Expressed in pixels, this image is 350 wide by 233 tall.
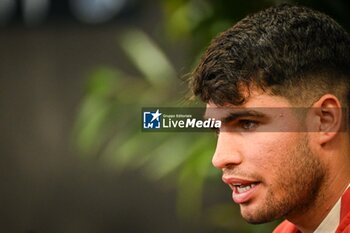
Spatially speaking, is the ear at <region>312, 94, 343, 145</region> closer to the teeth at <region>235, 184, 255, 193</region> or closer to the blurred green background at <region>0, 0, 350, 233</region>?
the teeth at <region>235, 184, 255, 193</region>

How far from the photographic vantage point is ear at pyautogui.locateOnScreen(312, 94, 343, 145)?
1.01m

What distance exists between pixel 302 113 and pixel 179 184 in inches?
29.1

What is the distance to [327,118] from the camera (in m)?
1.01

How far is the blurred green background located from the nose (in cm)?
Answer: 63

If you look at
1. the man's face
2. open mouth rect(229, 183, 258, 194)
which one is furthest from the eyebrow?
open mouth rect(229, 183, 258, 194)

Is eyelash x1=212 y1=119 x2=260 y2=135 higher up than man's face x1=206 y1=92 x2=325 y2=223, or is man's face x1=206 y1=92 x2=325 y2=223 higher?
eyelash x1=212 y1=119 x2=260 y2=135

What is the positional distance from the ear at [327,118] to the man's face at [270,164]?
0.08 feet

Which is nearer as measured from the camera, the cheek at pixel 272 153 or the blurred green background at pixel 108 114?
the cheek at pixel 272 153

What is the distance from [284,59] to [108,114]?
2.55 ft

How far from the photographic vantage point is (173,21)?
1.74 metres

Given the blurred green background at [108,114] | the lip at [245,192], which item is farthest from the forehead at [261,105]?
the blurred green background at [108,114]

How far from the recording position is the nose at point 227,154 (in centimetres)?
102

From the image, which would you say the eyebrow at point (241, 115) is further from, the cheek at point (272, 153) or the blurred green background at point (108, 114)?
the blurred green background at point (108, 114)

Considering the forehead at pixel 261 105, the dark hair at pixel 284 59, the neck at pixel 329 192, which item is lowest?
the neck at pixel 329 192
